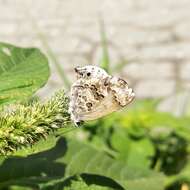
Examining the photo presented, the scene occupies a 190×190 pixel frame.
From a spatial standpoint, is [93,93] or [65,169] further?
[65,169]

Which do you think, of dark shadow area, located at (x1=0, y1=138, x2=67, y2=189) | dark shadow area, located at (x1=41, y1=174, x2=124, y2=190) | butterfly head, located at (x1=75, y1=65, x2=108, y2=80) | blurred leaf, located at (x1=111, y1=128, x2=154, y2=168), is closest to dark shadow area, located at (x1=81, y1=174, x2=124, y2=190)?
dark shadow area, located at (x1=41, y1=174, x2=124, y2=190)

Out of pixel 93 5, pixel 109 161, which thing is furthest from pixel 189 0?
pixel 109 161

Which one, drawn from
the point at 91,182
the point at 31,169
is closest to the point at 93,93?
the point at 91,182

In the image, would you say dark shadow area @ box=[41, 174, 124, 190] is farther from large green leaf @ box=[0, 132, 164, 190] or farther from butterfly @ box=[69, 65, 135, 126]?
butterfly @ box=[69, 65, 135, 126]

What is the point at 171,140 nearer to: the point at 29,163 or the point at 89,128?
the point at 89,128

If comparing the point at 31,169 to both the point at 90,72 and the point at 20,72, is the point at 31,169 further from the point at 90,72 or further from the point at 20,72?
the point at 90,72

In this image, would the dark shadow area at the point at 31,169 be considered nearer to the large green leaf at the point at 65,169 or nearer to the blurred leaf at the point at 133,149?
the large green leaf at the point at 65,169

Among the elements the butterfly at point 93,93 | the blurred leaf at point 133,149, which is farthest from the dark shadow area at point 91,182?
the blurred leaf at point 133,149
